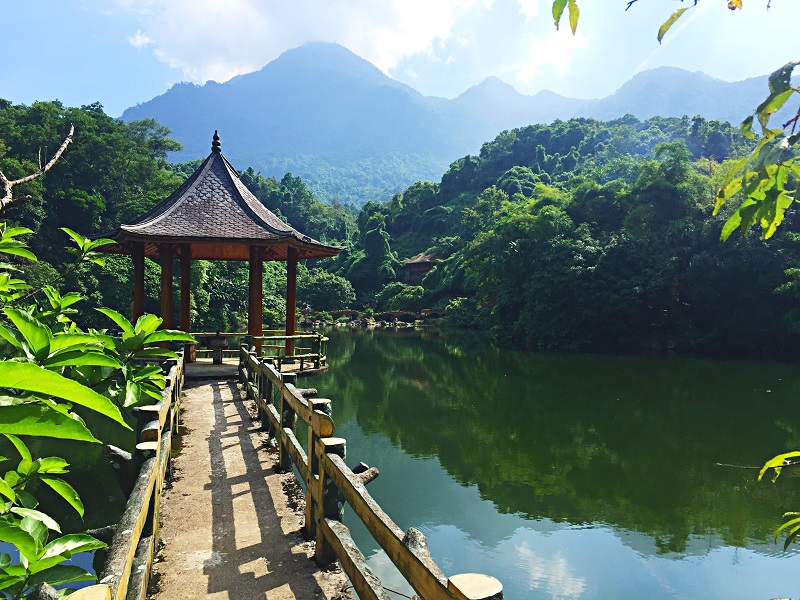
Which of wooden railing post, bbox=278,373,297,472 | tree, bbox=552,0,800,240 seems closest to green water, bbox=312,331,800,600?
wooden railing post, bbox=278,373,297,472

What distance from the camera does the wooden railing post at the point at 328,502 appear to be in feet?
9.48

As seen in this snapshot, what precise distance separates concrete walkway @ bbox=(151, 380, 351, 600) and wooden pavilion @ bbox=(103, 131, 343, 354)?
3991mm

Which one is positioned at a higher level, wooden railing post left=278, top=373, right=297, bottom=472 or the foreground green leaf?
the foreground green leaf

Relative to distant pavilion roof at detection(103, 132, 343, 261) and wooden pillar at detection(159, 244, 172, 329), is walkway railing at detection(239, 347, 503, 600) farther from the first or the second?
wooden pillar at detection(159, 244, 172, 329)

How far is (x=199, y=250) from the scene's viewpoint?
1182 cm

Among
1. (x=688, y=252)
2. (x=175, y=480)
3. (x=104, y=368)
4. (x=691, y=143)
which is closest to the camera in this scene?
(x=104, y=368)

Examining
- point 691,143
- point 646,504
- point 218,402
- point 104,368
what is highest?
point 691,143

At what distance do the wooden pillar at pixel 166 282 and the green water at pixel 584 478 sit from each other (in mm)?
3554

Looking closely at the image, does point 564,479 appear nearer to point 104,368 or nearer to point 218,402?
point 218,402

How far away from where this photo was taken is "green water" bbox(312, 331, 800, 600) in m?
5.18

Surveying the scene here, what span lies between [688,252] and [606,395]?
12185 millimetres

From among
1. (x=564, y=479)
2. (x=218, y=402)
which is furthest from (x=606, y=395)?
(x=218, y=402)

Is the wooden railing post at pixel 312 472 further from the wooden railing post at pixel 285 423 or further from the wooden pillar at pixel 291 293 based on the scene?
the wooden pillar at pixel 291 293

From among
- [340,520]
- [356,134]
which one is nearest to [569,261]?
[340,520]
